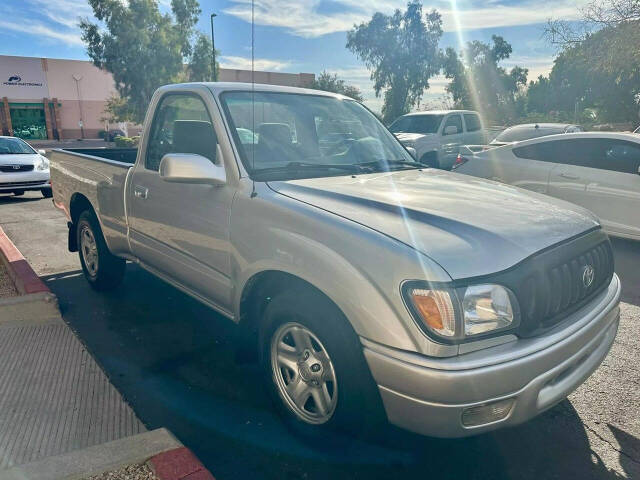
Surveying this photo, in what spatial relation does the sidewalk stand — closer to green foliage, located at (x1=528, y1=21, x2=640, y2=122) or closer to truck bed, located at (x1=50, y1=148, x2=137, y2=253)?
truck bed, located at (x1=50, y1=148, x2=137, y2=253)

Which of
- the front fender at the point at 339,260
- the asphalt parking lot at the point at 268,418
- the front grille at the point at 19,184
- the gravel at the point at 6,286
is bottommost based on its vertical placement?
the asphalt parking lot at the point at 268,418

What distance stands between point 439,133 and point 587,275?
34.0 ft

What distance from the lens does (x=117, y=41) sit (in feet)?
115

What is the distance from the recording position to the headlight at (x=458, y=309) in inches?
79.4

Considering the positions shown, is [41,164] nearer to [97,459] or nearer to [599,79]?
[97,459]

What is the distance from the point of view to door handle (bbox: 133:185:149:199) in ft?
12.6

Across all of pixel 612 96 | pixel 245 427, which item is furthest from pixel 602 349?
pixel 612 96

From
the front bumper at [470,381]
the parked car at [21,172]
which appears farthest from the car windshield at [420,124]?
the front bumper at [470,381]

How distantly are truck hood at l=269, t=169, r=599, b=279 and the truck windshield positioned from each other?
222mm

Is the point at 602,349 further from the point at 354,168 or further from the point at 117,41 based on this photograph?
the point at 117,41

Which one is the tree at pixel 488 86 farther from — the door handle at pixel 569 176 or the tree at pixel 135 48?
the door handle at pixel 569 176

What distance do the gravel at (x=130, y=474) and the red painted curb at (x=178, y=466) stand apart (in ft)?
0.09

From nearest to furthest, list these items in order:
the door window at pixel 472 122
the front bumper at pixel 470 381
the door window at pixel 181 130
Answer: the front bumper at pixel 470 381 < the door window at pixel 181 130 < the door window at pixel 472 122

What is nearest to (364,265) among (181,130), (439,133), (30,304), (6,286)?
(181,130)
